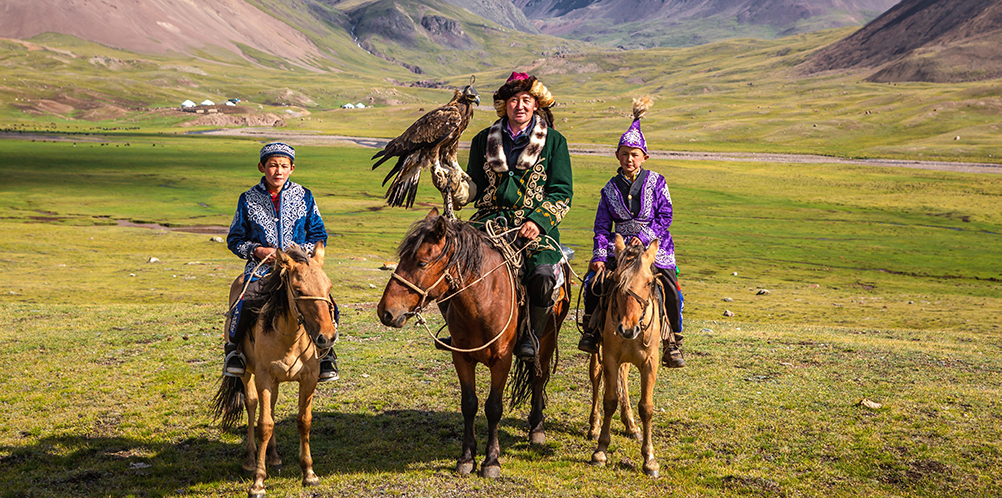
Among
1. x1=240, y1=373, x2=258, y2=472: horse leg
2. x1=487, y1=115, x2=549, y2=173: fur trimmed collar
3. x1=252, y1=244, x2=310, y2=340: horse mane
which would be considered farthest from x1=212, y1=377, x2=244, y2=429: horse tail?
x1=487, y1=115, x2=549, y2=173: fur trimmed collar

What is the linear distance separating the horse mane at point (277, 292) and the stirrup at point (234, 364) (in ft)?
2.55

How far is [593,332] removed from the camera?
8.04 meters

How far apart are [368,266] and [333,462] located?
56.3ft

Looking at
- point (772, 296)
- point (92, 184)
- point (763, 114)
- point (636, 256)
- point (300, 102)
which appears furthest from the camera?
point (300, 102)

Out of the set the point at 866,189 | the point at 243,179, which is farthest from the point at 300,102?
the point at 866,189

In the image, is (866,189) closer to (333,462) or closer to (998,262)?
(998,262)

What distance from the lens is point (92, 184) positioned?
48906 mm

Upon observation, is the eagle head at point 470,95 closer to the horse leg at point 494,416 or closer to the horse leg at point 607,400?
the horse leg at point 494,416

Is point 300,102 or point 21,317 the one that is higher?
point 300,102

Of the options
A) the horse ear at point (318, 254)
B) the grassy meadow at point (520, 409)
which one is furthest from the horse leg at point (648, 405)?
the horse ear at point (318, 254)

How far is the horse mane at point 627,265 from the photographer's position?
275 inches

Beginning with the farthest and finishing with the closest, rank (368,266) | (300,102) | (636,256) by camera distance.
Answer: (300,102) → (368,266) → (636,256)

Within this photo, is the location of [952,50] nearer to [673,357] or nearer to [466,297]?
[673,357]

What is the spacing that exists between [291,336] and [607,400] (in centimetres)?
362
